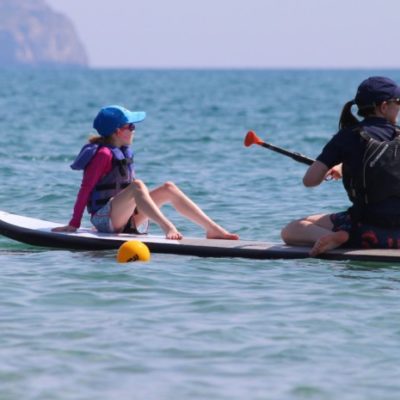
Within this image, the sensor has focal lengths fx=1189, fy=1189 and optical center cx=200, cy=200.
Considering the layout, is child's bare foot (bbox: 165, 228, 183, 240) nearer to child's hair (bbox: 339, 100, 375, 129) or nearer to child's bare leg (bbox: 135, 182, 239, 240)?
child's bare leg (bbox: 135, 182, 239, 240)

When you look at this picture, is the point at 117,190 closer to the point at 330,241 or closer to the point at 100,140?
the point at 100,140

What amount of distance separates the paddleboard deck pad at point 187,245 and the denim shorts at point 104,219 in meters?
0.07

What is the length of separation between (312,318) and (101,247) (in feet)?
7.83

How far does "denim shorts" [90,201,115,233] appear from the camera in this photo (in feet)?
29.0

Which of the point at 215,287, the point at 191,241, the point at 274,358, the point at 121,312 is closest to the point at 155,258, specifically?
the point at 191,241

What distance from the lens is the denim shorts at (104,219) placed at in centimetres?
884

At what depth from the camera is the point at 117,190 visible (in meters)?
8.87

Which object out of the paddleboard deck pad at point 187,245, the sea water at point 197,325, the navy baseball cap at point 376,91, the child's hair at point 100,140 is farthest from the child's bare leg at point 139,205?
the navy baseball cap at point 376,91

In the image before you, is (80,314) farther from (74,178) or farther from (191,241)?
(74,178)

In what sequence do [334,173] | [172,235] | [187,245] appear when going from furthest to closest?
[172,235]
[187,245]
[334,173]

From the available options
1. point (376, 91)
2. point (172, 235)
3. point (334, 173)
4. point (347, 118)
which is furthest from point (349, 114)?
point (172, 235)

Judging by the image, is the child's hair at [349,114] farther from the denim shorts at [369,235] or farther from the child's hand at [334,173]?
the denim shorts at [369,235]

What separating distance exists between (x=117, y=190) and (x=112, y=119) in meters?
0.54

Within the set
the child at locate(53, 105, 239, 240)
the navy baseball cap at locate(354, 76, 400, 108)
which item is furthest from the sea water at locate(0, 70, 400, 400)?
the navy baseball cap at locate(354, 76, 400, 108)
